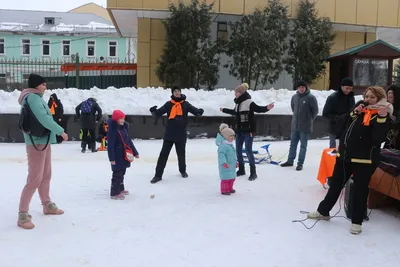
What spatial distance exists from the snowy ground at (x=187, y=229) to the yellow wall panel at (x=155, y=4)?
11556mm

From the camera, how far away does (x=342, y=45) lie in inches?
849

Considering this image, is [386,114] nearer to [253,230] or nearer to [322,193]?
[253,230]

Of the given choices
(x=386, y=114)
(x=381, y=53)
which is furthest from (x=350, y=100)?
(x=381, y=53)

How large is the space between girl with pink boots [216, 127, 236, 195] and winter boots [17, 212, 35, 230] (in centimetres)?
277

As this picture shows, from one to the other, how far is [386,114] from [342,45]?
18.6m

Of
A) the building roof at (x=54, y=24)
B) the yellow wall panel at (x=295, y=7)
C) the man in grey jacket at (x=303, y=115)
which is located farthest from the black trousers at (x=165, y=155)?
the building roof at (x=54, y=24)

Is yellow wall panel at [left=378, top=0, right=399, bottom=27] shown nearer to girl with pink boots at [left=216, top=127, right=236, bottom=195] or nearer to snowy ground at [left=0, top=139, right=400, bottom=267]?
snowy ground at [left=0, top=139, right=400, bottom=267]

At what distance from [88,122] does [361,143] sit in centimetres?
787

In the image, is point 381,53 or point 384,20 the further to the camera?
point 384,20

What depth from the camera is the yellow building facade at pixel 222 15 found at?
1756cm

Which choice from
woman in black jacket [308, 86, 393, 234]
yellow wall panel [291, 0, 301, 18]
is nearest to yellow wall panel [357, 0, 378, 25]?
yellow wall panel [291, 0, 301, 18]

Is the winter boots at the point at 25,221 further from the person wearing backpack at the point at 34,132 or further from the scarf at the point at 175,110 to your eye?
the scarf at the point at 175,110

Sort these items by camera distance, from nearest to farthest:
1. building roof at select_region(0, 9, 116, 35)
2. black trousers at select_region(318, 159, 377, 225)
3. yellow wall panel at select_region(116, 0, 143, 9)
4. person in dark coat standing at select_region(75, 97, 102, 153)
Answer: black trousers at select_region(318, 159, 377, 225)
person in dark coat standing at select_region(75, 97, 102, 153)
yellow wall panel at select_region(116, 0, 143, 9)
building roof at select_region(0, 9, 116, 35)

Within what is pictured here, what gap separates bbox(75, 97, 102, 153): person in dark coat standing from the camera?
1068 centimetres
